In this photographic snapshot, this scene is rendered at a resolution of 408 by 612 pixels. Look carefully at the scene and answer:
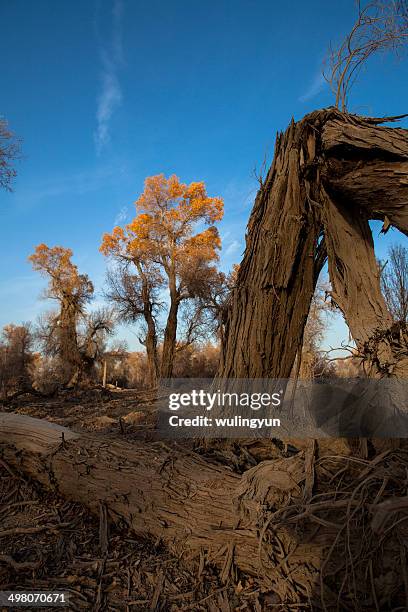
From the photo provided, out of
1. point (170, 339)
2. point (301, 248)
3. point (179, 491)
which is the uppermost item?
point (301, 248)

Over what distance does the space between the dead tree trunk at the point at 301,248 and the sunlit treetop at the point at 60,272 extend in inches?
824

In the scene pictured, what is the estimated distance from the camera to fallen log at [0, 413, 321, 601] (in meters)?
1.62

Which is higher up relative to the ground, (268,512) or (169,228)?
(169,228)

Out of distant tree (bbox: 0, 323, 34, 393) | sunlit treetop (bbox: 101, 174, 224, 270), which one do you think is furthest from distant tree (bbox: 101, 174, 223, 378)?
distant tree (bbox: 0, 323, 34, 393)

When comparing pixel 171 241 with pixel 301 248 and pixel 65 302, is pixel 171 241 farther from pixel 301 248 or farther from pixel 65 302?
pixel 301 248

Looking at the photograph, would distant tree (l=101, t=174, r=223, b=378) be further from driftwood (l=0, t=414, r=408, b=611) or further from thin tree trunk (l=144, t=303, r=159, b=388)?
driftwood (l=0, t=414, r=408, b=611)

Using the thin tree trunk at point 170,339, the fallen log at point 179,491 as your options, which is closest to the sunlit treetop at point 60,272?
the thin tree trunk at point 170,339

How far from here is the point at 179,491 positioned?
198 cm

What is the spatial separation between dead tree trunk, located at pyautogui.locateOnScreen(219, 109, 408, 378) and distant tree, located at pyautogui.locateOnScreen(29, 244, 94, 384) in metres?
20.1

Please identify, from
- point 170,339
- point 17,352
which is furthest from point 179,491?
point 17,352

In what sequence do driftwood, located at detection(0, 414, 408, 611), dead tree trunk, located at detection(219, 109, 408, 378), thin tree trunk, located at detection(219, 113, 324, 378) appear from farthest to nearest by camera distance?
thin tree trunk, located at detection(219, 113, 324, 378), dead tree trunk, located at detection(219, 109, 408, 378), driftwood, located at detection(0, 414, 408, 611)

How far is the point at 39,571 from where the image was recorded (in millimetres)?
1690

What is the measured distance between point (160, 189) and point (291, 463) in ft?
66.0

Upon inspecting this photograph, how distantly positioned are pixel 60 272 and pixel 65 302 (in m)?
1.90
